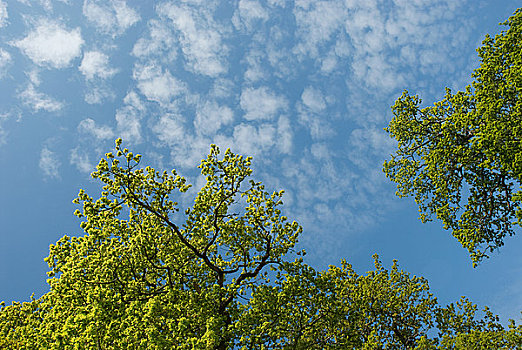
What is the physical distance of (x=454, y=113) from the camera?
1091 inches

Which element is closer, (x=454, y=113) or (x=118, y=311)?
(x=118, y=311)

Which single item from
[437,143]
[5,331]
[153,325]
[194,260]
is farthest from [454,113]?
[5,331]

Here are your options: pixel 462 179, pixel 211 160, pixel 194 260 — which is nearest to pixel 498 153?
pixel 462 179

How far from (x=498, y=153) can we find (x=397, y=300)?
46.1ft

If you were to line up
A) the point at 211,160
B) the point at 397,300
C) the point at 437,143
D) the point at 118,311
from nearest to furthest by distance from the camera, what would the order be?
the point at 118,311
the point at 211,160
the point at 437,143
the point at 397,300

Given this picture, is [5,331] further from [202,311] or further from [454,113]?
[454,113]

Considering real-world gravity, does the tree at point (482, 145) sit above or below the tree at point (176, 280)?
above

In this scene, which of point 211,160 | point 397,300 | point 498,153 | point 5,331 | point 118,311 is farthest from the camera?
point 397,300

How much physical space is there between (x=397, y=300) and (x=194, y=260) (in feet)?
59.8

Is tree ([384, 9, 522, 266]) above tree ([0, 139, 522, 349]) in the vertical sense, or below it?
above

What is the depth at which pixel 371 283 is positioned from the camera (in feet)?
105

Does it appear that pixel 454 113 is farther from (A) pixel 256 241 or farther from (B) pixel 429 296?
(A) pixel 256 241

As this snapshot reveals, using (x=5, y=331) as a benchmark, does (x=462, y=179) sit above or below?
above

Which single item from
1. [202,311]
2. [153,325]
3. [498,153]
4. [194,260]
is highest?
[498,153]
